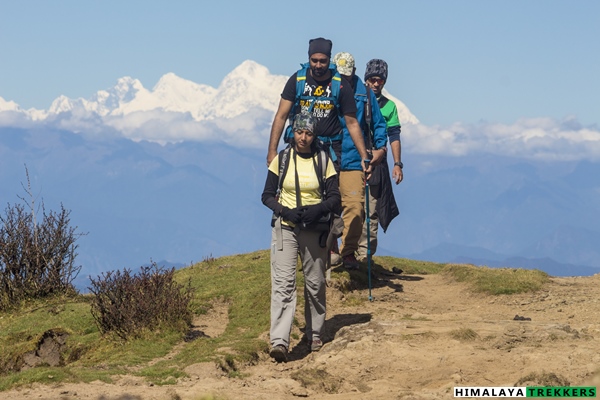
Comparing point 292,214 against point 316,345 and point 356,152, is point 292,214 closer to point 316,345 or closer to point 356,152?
point 316,345

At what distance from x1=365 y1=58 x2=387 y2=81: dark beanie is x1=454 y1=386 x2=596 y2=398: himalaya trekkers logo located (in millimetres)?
8528

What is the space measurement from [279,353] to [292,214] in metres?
1.94

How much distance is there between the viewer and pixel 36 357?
14195 millimetres

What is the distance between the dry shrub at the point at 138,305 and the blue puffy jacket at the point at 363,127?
143 inches

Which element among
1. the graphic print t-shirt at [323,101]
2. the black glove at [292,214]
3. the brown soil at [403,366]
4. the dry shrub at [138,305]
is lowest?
the brown soil at [403,366]

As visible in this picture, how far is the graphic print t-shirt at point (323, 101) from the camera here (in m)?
13.6

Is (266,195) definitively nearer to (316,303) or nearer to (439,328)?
(316,303)

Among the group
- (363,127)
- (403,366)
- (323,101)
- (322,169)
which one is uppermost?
(363,127)

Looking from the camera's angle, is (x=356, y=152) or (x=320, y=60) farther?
(x=356, y=152)

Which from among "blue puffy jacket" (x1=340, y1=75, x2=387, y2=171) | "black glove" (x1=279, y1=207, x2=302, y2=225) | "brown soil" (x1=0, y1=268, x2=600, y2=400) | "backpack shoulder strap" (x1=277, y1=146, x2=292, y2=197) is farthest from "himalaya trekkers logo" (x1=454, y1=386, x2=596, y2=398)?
"blue puffy jacket" (x1=340, y1=75, x2=387, y2=171)

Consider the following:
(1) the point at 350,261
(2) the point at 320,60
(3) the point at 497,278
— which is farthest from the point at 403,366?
(3) the point at 497,278

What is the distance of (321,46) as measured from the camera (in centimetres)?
1322

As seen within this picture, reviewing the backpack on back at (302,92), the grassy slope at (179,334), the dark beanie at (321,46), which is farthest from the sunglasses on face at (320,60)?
the grassy slope at (179,334)

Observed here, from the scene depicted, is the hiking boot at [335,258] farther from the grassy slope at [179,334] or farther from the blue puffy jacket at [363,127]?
the blue puffy jacket at [363,127]
